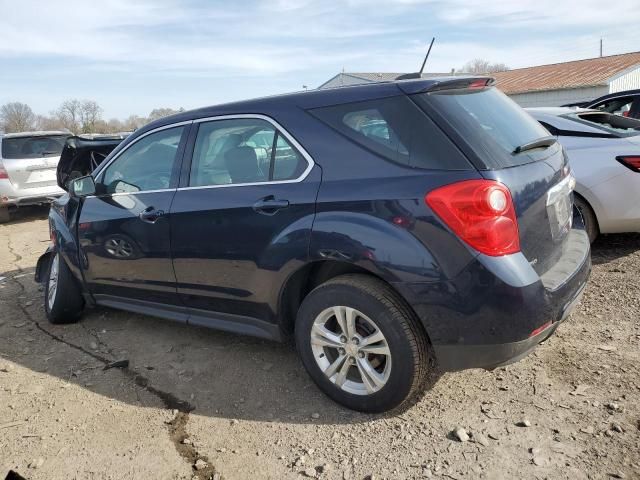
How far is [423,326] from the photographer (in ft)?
8.54

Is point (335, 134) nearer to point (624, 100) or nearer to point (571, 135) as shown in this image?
point (571, 135)

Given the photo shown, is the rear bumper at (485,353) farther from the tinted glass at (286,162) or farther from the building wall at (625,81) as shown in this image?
the building wall at (625,81)

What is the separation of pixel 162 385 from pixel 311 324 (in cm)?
117

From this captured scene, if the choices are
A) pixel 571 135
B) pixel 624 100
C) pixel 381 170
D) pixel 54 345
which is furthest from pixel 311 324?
pixel 624 100

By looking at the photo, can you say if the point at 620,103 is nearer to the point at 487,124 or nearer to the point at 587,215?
the point at 587,215

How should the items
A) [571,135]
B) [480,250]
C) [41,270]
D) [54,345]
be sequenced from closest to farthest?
[480,250] → [54,345] → [41,270] → [571,135]

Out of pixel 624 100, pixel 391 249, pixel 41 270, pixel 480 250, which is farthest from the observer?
pixel 624 100

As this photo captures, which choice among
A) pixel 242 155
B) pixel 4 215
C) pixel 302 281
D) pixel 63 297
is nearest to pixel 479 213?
pixel 302 281

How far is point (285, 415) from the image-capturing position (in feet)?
9.67

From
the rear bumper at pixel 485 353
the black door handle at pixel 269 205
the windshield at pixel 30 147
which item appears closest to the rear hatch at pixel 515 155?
the rear bumper at pixel 485 353

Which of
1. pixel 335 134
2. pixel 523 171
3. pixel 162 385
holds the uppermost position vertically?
pixel 335 134

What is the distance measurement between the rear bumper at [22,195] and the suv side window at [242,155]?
23.7 ft

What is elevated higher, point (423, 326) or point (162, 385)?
point (423, 326)

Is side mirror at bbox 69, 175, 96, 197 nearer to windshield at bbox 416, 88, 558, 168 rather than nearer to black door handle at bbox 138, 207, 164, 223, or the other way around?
black door handle at bbox 138, 207, 164, 223
